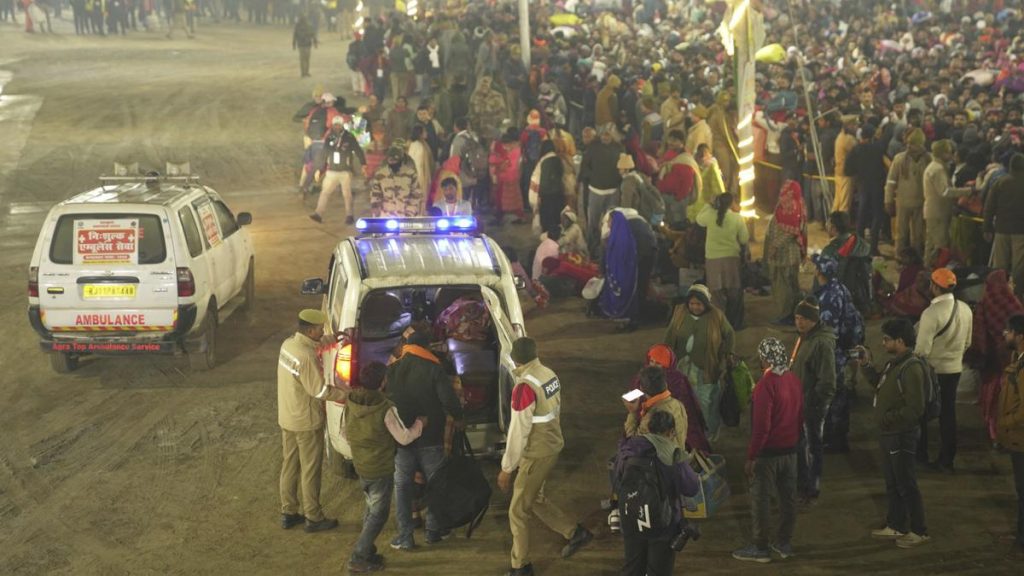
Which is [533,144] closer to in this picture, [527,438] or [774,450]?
[774,450]

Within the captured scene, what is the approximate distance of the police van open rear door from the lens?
955 centimetres

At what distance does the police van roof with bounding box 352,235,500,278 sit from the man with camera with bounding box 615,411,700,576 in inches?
109

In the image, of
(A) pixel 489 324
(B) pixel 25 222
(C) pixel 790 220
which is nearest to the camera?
(A) pixel 489 324

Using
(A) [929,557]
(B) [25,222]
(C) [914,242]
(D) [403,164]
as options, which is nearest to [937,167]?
(C) [914,242]

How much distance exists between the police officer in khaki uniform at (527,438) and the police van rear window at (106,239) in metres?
5.64

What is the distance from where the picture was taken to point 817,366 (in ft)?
32.2

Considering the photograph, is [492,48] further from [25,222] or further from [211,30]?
[211,30]

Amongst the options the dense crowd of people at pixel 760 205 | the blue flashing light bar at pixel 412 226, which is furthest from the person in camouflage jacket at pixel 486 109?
the blue flashing light bar at pixel 412 226

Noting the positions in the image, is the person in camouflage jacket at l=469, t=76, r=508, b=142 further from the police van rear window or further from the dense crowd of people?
the police van rear window

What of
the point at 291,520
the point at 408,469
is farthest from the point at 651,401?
the point at 291,520

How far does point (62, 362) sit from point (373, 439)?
618cm

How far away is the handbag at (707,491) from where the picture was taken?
9.56 metres

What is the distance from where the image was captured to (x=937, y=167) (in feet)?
51.9

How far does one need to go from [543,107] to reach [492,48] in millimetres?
5752
